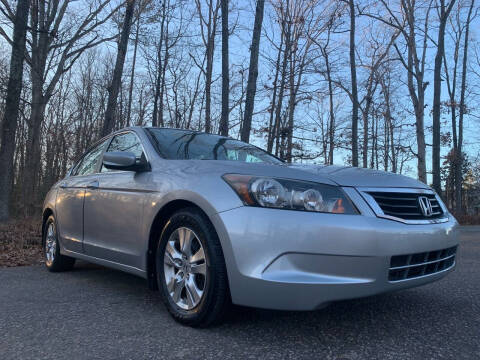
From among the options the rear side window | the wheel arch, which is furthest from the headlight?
the rear side window

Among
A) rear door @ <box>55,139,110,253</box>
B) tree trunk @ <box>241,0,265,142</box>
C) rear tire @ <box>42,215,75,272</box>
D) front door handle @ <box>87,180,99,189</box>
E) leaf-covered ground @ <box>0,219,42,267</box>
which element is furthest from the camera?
tree trunk @ <box>241,0,265,142</box>

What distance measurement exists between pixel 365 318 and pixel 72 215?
9.91ft

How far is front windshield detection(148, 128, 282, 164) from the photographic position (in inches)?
138

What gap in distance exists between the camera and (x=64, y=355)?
226 centimetres

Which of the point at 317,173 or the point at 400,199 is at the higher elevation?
the point at 317,173

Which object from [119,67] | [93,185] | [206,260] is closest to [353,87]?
[119,67]

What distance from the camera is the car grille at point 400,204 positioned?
8.20 ft

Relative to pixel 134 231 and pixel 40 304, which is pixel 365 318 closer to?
pixel 134 231

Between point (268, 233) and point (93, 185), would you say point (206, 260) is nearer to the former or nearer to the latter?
point (268, 233)

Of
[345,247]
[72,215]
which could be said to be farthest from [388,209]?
[72,215]

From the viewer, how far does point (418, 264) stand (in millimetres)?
2514

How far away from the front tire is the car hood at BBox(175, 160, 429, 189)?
13.2 inches

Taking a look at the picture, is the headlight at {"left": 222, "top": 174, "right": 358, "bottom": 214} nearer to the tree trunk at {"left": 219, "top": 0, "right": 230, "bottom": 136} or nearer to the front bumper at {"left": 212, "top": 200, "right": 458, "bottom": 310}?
the front bumper at {"left": 212, "top": 200, "right": 458, "bottom": 310}

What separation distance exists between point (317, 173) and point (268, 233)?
0.58 metres
